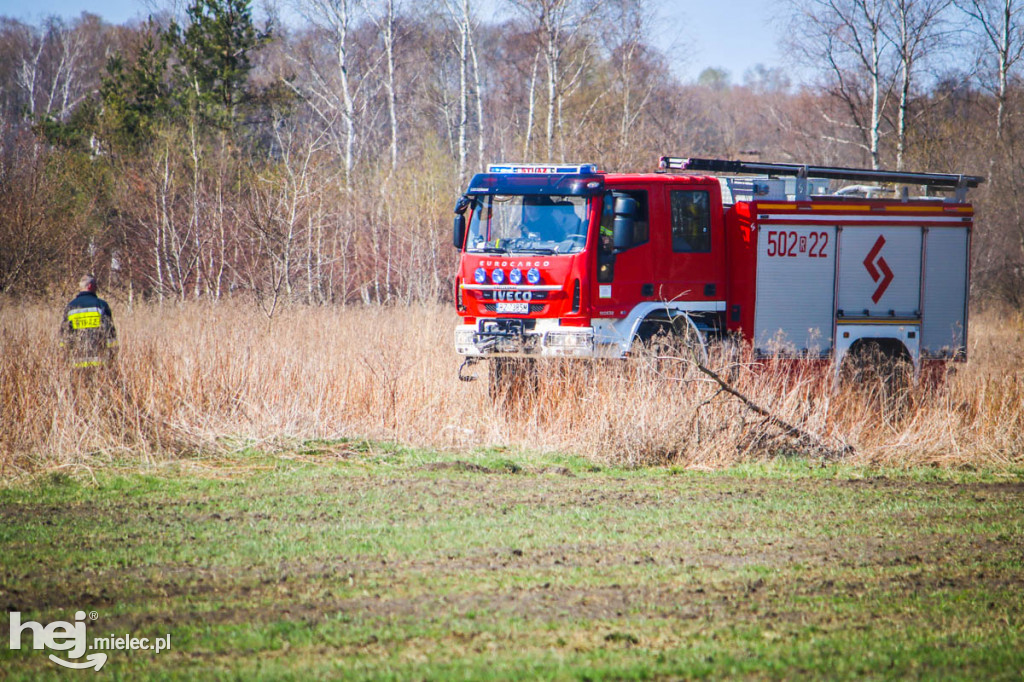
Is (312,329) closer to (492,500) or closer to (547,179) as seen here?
(547,179)

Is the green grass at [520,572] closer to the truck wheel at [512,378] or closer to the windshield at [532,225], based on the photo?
the truck wheel at [512,378]

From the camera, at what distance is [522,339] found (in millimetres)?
10648

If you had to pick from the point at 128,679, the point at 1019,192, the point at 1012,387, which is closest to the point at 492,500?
the point at 128,679

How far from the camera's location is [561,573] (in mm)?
5293

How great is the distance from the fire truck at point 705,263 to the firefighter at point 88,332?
3986mm

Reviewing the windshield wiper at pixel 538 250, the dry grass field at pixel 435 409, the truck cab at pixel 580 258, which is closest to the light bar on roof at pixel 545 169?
the truck cab at pixel 580 258

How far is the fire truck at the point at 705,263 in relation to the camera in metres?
10.7

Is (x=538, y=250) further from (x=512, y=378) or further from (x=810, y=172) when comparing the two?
(x=810, y=172)

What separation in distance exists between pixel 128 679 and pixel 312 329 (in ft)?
31.2

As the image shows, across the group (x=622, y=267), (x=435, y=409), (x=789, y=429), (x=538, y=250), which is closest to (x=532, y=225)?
(x=538, y=250)

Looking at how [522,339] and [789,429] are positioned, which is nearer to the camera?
[789,429]

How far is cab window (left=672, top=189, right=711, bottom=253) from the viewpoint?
11219 mm

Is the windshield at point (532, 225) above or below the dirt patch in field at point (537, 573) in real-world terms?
above

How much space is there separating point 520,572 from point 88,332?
662 centimetres
